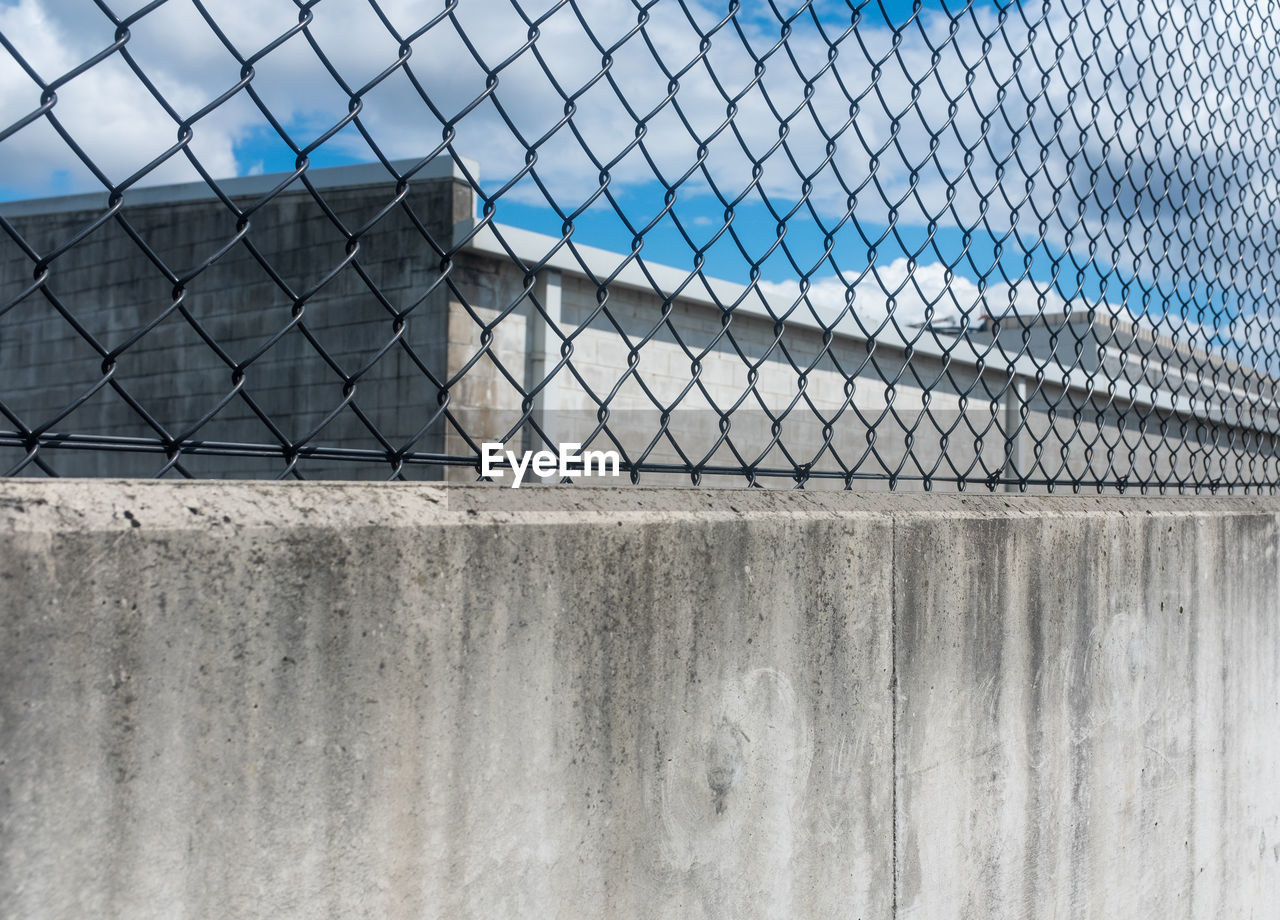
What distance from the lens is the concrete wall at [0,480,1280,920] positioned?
1109mm

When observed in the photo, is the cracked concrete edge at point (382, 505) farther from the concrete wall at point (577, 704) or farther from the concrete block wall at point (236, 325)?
the concrete block wall at point (236, 325)

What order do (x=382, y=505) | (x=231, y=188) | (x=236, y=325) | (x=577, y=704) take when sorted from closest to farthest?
(x=382, y=505) < (x=577, y=704) < (x=231, y=188) < (x=236, y=325)

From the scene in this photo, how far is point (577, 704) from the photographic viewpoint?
1509mm

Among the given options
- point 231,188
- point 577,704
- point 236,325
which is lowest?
point 577,704

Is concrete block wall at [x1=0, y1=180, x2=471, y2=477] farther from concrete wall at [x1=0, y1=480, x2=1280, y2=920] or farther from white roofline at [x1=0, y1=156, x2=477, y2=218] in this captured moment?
concrete wall at [x1=0, y1=480, x2=1280, y2=920]

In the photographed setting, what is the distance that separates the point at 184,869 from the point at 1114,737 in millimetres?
2112

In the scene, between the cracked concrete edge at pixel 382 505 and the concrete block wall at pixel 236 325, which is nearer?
the cracked concrete edge at pixel 382 505

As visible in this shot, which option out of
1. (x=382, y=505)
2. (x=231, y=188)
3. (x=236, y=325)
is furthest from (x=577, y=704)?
(x=236, y=325)

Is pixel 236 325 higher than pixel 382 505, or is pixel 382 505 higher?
pixel 236 325

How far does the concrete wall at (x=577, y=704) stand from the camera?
3.64 ft

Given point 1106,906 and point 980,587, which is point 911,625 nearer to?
point 980,587

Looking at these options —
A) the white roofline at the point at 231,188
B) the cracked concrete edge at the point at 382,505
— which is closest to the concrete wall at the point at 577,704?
the cracked concrete edge at the point at 382,505

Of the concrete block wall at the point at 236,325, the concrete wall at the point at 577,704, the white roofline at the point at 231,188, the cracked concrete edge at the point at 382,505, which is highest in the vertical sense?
the white roofline at the point at 231,188

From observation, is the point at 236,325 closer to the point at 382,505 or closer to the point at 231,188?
the point at 231,188
